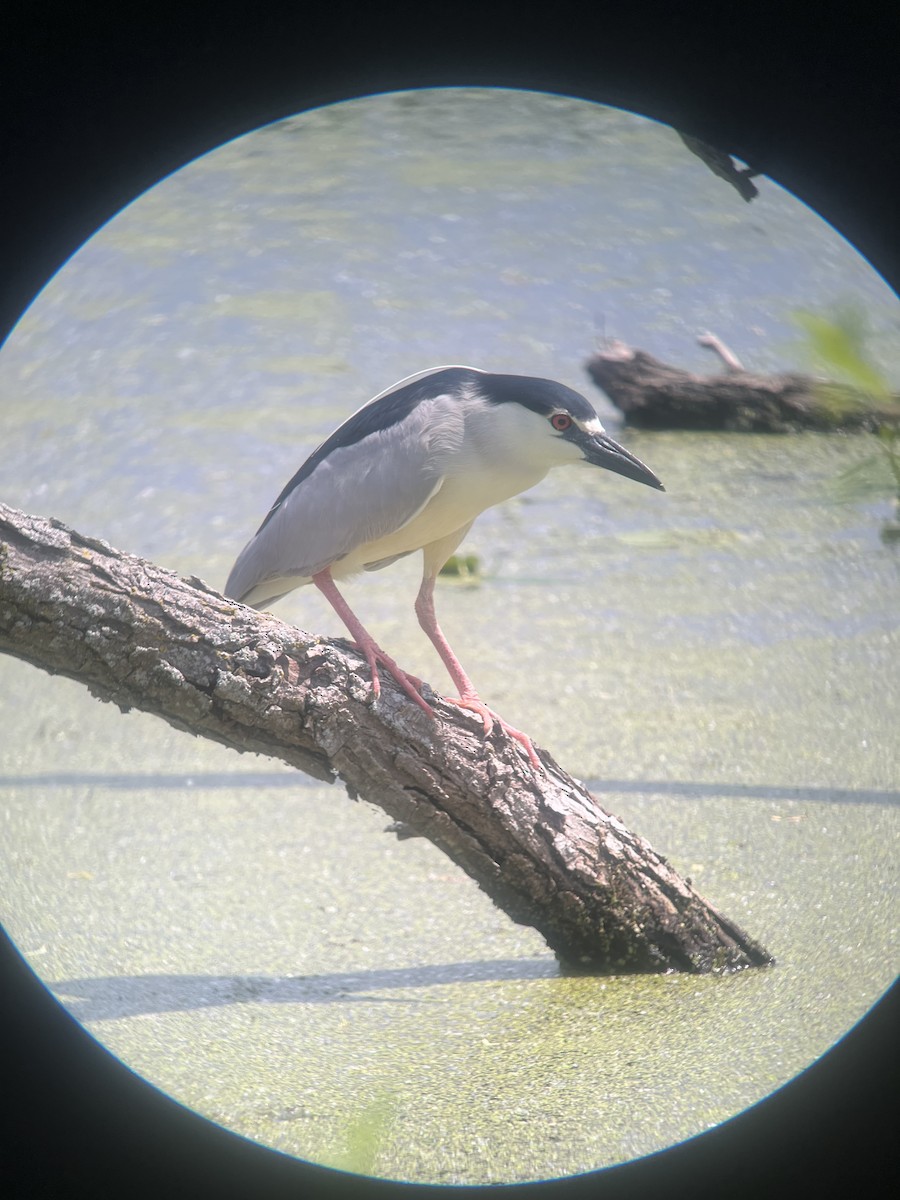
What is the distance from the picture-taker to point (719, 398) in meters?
1.46

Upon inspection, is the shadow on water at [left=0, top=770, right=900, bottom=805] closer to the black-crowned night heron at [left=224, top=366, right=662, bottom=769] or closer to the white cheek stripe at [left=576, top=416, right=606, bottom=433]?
the black-crowned night heron at [left=224, top=366, right=662, bottom=769]

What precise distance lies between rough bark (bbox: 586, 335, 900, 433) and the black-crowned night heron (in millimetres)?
164

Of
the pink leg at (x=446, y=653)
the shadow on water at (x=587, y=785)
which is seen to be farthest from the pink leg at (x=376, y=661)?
the shadow on water at (x=587, y=785)

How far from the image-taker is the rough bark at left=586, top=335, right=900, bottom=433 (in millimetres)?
1343

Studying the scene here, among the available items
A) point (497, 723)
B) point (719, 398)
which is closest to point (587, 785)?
point (497, 723)

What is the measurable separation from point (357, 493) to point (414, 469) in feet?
0.28

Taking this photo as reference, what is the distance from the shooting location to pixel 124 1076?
105 cm

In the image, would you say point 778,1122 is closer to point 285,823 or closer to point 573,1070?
point 573,1070

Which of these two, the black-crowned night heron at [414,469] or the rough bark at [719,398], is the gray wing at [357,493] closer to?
the black-crowned night heron at [414,469]

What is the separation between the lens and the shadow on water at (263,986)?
137cm

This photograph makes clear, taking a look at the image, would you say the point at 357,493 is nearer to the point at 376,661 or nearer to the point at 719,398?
the point at 376,661

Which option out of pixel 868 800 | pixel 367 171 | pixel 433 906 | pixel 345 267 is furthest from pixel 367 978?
pixel 367 171

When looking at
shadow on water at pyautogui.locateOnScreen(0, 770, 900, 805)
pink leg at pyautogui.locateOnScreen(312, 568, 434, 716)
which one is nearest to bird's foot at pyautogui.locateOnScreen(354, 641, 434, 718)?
pink leg at pyautogui.locateOnScreen(312, 568, 434, 716)

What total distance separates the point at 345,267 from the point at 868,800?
1.08 metres
